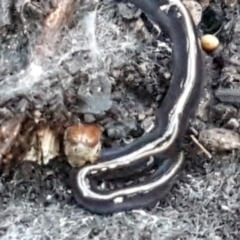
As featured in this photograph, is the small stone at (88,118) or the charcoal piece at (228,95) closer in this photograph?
the small stone at (88,118)

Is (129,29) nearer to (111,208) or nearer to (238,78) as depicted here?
(238,78)

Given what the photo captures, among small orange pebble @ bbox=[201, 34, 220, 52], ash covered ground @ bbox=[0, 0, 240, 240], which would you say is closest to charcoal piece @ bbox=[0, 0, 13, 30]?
ash covered ground @ bbox=[0, 0, 240, 240]

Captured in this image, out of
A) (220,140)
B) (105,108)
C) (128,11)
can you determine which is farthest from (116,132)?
(128,11)

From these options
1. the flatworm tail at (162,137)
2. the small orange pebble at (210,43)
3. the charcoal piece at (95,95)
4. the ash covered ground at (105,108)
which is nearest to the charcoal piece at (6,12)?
the ash covered ground at (105,108)

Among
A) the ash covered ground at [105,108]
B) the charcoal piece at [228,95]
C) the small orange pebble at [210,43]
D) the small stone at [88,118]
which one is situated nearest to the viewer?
the ash covered ground at [105,108]

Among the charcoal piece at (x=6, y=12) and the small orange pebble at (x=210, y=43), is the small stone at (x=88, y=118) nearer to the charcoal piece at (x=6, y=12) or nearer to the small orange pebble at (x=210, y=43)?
the charcoal piece at (x=6, y=12)

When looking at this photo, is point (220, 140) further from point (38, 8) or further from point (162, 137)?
point (38, 8)
